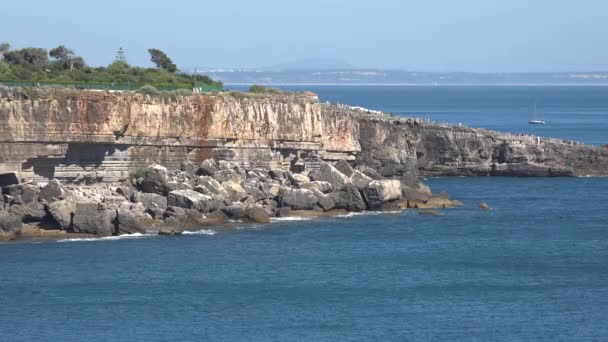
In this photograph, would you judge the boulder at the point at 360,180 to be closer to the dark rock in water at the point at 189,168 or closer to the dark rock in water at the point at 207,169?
the dark rock in water at the point at 207,169

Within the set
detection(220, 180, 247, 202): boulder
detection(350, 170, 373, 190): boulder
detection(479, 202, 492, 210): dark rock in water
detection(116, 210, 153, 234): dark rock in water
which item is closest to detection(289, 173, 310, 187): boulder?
detection(350, 170, 373, 190): boulder

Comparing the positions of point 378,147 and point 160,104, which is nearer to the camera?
point 160,104

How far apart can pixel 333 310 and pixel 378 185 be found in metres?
21.5

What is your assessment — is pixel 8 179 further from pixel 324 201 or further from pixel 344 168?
pixel 344 168

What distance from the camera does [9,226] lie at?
52031 mm

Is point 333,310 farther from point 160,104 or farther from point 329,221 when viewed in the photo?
point 160,104

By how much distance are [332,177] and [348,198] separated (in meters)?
1.41

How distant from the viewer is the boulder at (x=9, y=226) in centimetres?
5197

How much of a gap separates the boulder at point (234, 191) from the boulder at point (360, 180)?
6015 mm

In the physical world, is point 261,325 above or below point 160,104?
below

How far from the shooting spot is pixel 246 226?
Answer: 2245 inches

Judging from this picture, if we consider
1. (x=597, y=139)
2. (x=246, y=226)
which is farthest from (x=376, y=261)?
(x=597, y=139)

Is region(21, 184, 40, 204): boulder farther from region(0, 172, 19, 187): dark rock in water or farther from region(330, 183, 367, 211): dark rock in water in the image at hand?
region(330, 183, 367, 211): dark rock in water

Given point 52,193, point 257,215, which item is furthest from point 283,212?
point 52,193
